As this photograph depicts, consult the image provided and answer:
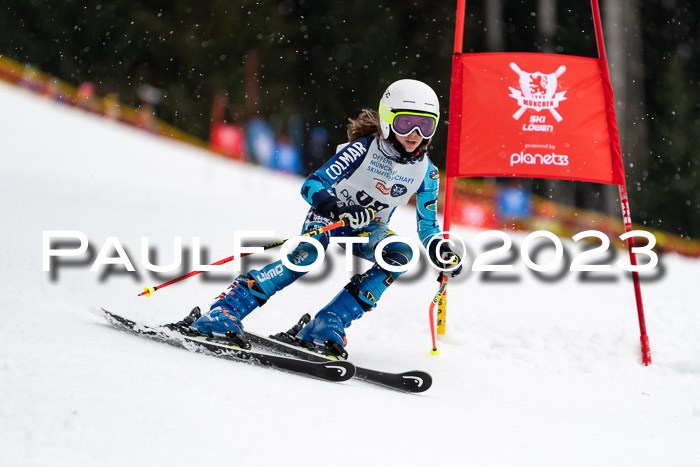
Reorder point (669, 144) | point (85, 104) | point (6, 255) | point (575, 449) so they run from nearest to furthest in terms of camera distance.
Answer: point (575, 449) → point (6, 255) → point (85, 104) → point (669, 144)

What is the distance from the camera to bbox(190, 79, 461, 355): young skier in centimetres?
414

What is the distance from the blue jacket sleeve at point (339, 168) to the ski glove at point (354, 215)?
8.5 inches

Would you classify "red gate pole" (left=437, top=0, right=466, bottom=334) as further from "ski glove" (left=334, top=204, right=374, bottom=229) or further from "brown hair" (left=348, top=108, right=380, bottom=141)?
"ski glove" (left=334, top=204, right=374, bottom=229)

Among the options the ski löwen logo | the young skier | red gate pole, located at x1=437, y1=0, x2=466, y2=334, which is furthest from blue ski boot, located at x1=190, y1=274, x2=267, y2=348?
the ski löwen logo

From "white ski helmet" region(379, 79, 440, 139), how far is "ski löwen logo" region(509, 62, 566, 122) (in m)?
1.43

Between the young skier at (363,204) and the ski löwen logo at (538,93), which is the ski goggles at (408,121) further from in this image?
the ski löwen logo at (538,93)

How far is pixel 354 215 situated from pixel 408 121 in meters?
0.62

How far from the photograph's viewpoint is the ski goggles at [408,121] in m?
4.21

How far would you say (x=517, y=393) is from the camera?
4.39m

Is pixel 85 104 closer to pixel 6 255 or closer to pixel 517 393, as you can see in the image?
pixel 6 255

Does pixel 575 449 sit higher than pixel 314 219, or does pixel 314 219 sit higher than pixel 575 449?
pixel 314 219

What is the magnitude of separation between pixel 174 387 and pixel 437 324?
297 centimetres

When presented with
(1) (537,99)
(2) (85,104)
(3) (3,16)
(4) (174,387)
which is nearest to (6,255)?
(4) (174,387)

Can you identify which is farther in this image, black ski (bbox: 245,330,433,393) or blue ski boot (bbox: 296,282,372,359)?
blue ski boot (bbox: 296,282,372,359)
